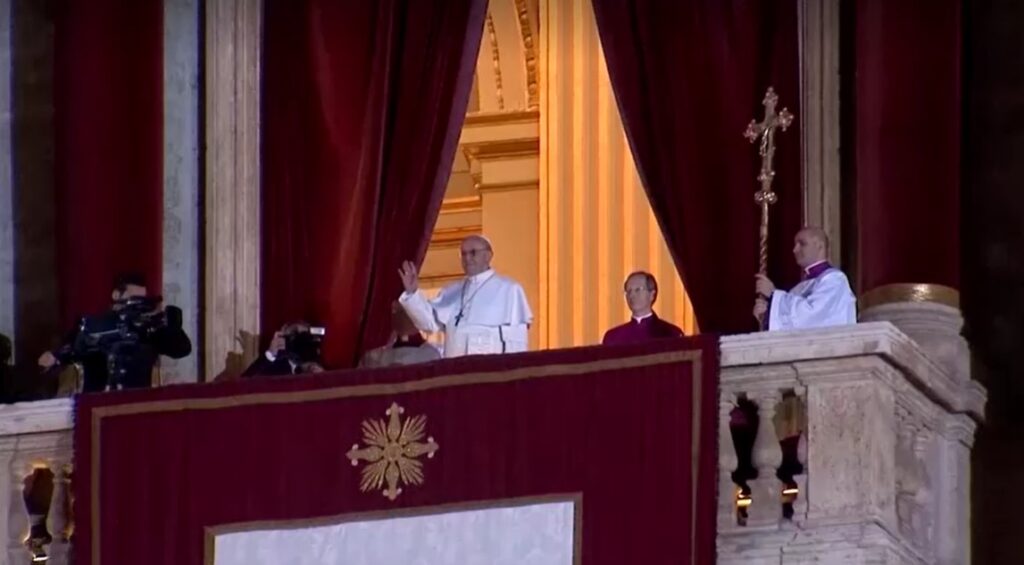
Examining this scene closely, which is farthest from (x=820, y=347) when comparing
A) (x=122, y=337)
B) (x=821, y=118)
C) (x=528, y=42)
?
(x=528, y=42)

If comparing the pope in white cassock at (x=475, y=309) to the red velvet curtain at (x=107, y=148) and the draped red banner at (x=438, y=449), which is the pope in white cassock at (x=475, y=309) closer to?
the draped red banner at (x=438, y=449)

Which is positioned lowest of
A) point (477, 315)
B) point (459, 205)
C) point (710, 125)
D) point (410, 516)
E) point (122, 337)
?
point (410, 516)

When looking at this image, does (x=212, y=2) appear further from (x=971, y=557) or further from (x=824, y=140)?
(x=971, y=557)

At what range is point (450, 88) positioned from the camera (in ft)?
65.1

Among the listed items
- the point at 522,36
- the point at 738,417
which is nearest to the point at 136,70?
the point at 522,36

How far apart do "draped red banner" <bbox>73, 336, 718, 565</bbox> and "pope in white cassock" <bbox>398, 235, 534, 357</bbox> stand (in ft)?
3.90

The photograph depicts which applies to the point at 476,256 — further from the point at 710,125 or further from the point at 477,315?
the point at 710,125

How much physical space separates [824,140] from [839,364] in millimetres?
2503

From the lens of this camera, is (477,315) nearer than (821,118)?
Yes

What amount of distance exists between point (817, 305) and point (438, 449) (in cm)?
182

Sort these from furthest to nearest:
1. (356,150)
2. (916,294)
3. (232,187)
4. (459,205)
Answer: (459,205) < (232,187) < (356,150) < (916,294)

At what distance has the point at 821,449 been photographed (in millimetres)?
17094

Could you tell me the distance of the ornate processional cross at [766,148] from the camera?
62.1ft

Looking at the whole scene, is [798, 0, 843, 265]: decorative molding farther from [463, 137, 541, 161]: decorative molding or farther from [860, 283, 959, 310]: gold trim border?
[463, 137, 541, 161]: decorative molding
